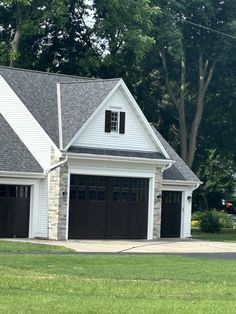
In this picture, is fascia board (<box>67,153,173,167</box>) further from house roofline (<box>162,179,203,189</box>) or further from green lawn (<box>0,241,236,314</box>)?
green lawn (<box>0,241,236,314</box>)

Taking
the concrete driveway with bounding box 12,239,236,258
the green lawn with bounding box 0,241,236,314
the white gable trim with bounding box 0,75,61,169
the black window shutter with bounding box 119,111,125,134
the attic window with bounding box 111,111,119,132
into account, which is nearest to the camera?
the green lawn with bounding box 0,241,236,314

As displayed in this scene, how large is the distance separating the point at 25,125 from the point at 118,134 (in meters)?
3.96

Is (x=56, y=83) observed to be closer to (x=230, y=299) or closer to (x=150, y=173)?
(x=150, y=173)

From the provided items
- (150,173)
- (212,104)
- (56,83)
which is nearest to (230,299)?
(150,173)

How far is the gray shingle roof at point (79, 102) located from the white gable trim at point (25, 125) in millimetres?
952

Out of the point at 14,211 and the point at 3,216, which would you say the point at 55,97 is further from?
the point at 3,216

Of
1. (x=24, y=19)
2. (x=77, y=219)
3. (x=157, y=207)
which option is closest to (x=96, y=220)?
(x=77, y=219)

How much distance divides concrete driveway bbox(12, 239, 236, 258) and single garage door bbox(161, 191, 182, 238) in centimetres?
348

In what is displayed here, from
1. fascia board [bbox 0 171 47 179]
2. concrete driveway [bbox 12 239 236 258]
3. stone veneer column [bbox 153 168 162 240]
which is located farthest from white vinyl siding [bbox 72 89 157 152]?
concrete driveway [bbox 12 239 236 258]

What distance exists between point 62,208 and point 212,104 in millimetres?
25773

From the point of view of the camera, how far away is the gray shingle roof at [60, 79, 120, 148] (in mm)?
38094

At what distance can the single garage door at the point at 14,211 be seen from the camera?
37.0m

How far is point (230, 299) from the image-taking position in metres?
17.3

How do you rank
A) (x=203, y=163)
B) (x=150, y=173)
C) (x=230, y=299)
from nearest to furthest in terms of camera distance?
(x=230, y=299)
(x=150, y=173)
(x=203, y=163)
